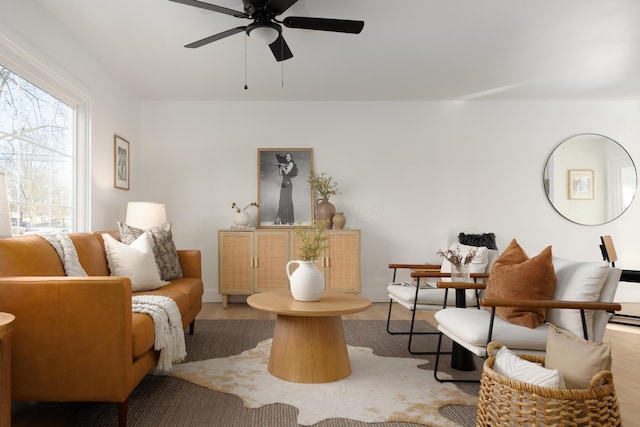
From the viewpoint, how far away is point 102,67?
4027 millimetres

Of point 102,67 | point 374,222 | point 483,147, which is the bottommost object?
point 374,222

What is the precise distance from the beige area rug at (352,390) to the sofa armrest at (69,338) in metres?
0.70

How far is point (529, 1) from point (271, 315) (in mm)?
3568

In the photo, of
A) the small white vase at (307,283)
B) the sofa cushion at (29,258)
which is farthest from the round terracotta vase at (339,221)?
the sofa cushion at (29,258)

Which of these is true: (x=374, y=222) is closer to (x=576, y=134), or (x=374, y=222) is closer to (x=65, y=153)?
(x=576, y=134)

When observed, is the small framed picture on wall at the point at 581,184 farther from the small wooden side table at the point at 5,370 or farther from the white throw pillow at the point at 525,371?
the small wooden side table at the point at 5,370

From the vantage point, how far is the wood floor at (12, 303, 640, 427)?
6.68 ft

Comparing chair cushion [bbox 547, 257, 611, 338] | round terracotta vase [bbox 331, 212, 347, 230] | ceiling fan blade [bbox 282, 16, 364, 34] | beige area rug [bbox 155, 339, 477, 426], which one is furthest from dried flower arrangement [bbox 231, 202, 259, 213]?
chair cushion [bbox 547, 257, 611, 338]

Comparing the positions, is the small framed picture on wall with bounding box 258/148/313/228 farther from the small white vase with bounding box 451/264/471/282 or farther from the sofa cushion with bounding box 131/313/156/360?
the sofa cushion with bounding box 131/313/156/360

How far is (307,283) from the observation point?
8.72 feet

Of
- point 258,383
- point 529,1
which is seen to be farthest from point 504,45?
point 258,383

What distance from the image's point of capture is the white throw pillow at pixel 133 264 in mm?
2992

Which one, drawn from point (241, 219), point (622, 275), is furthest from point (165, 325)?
point (622, 275)

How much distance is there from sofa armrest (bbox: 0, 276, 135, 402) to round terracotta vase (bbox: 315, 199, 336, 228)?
321cm
